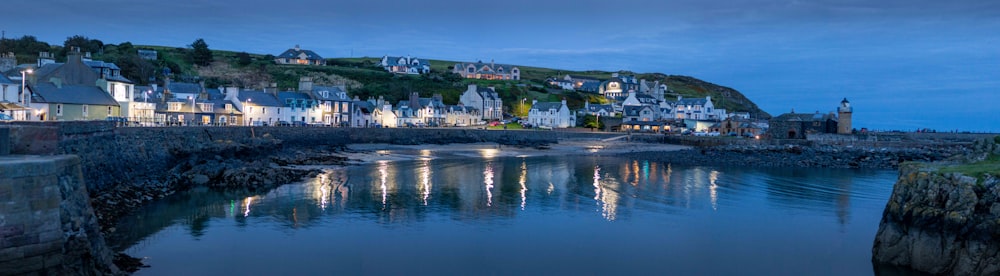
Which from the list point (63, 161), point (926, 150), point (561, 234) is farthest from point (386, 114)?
point (63, 161)

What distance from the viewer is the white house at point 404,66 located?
13400 cm

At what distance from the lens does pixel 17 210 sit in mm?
13023

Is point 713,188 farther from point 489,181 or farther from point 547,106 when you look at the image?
point 547,106

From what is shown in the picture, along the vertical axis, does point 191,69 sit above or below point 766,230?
above

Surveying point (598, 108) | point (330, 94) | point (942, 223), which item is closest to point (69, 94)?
point (330, 94)

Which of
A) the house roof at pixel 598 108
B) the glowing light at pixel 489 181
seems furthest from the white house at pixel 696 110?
the glowing light at pixel 489 181

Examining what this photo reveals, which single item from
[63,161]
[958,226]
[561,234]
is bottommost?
[561,234]

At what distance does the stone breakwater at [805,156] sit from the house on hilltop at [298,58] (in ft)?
275

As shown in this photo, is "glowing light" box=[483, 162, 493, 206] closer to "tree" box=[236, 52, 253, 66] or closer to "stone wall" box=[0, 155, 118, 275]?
"stone wall" box=[0, 155, 118, 275]

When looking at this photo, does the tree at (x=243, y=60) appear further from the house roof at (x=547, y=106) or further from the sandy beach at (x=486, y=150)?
the sandy beach at (x=486, y=150)

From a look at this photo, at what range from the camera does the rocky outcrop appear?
577 inches

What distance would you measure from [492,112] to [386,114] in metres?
22.8

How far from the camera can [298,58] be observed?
129000 mm

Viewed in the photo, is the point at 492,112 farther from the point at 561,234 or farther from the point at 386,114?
the point at 561,234
